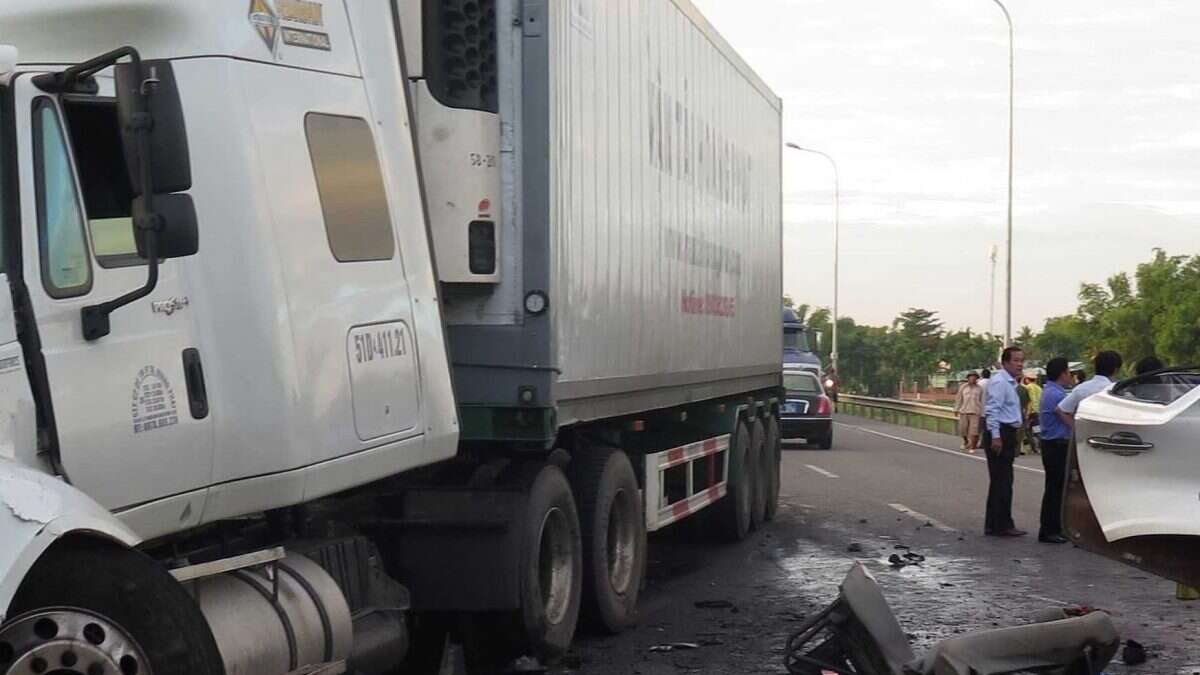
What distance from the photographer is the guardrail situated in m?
43.9

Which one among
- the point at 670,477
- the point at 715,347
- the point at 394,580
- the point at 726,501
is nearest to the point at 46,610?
the point at 394,580

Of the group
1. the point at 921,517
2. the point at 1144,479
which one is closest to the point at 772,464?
the point at 921,517

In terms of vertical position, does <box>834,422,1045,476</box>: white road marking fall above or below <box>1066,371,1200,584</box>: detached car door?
below

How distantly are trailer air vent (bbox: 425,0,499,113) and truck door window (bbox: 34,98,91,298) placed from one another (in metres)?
2.91

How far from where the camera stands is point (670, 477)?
1146 centimetres

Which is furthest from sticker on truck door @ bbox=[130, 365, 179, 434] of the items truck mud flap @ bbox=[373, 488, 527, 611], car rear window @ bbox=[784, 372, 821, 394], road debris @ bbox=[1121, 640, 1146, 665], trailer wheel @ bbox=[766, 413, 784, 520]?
car rear window @ bbox=[784, 372, 821, 394]

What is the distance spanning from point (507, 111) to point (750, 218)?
24.4 feet

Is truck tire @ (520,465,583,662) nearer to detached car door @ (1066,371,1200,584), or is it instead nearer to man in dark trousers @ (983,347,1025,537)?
detached car door @ (1066,371,1200,584)

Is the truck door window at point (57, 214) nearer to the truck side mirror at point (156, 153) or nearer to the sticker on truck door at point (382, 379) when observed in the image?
the truck side mirror at point (156, 153)

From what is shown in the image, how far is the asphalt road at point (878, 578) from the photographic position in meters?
9.15

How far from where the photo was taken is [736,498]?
47.5ft

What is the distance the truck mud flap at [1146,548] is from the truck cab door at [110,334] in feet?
13.4

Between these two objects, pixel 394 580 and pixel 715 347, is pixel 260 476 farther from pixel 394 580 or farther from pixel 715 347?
pixel 715 347

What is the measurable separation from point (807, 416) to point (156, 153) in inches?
1065
